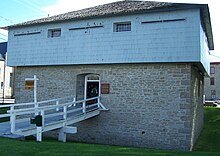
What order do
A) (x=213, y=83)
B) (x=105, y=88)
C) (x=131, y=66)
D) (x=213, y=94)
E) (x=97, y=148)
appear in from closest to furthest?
(x=97, y=148)
(x=131, y=66)
(x=105, y=88)
(x=213, y=83)
(x=213, y=94)

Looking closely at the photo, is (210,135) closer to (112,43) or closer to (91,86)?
(91,86)

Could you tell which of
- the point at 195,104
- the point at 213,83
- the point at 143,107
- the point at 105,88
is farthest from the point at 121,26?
the point at 213,83

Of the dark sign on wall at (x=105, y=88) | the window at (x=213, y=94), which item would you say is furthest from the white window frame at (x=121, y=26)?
the window at (x=213, y=94)

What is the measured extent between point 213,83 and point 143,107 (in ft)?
155

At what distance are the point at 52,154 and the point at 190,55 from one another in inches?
329

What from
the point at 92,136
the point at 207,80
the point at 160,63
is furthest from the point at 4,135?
the point at 207,80

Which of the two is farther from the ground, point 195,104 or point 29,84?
point 29,84

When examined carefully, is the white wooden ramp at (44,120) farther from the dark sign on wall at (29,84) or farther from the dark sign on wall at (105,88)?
the dark sign on wall at (29,84)

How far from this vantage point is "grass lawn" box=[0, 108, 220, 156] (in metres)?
7.80

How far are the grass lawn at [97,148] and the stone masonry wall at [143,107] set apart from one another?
1.77 m

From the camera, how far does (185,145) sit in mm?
13125

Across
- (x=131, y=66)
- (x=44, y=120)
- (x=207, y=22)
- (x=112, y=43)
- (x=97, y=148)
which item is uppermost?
(x=207, y=22)

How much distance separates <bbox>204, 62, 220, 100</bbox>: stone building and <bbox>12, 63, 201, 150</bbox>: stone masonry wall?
45.4 m

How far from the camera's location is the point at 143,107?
46.6 feet
